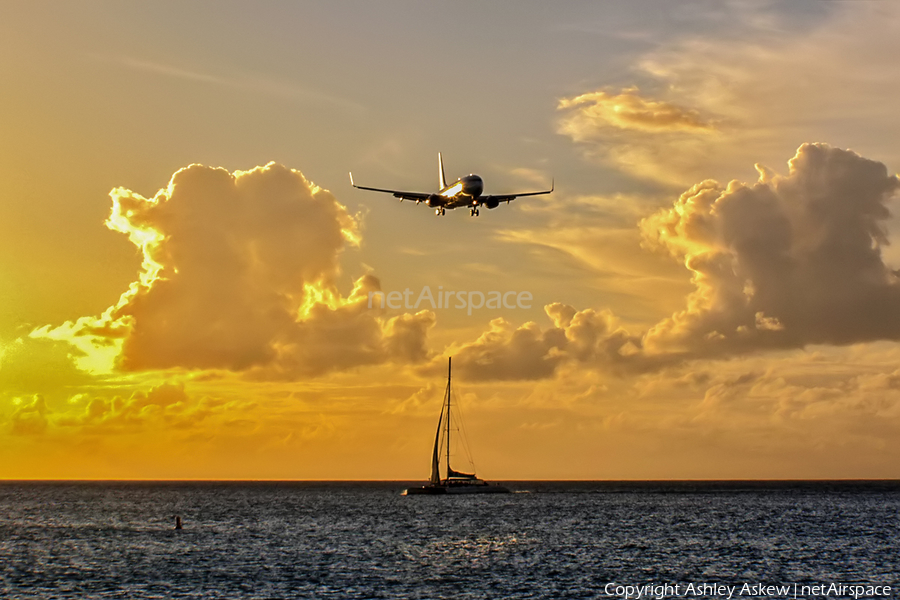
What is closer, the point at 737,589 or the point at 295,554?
the point at 737,589

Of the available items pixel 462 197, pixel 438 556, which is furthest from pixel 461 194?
pixel 438 556

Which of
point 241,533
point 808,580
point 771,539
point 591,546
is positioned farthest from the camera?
point 241,533

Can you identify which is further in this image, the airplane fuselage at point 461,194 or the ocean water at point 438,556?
the airplane fuselage at point 461,194

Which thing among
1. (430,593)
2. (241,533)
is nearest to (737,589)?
(430,593)

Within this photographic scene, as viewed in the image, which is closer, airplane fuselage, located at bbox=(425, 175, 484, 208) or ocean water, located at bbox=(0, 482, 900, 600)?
ocean water, located at bbox=(0, 482, 900, 600)

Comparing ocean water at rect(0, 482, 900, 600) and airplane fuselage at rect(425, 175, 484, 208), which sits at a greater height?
airplane fuselage at rect(425, 175, 484, 208)

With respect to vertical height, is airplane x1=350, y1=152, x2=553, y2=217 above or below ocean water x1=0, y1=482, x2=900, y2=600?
above

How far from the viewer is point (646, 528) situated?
14450 centimetres

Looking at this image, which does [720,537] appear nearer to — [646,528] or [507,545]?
[646,528]

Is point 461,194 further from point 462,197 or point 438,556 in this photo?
point 438,556

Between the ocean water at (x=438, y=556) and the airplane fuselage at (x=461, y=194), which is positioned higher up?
the airplane fuselage at (x=461, y=194)

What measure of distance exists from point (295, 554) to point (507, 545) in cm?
2512

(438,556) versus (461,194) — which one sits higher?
(461,194)

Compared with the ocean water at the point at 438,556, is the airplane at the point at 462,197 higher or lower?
higher
